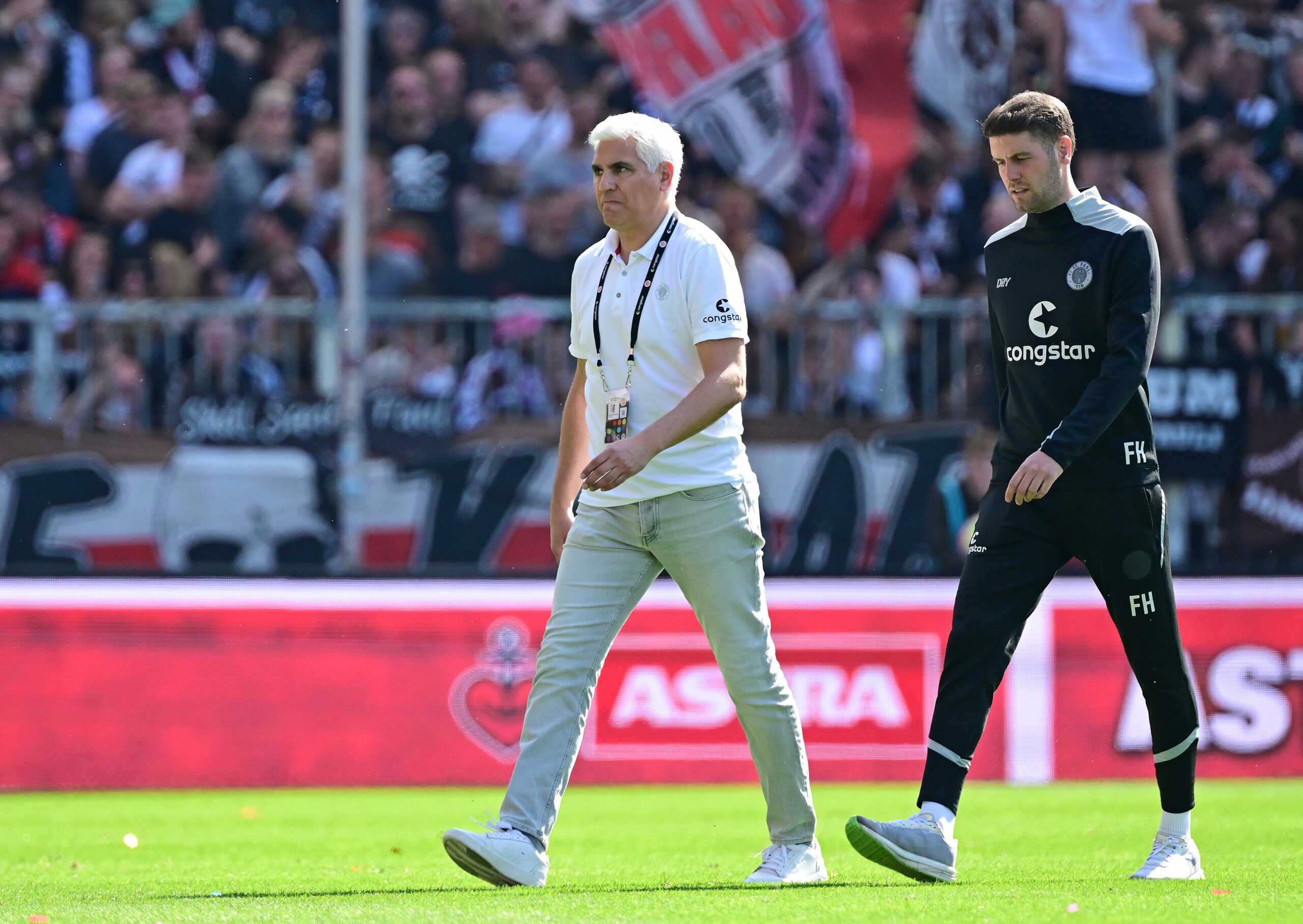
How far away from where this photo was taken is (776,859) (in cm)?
504

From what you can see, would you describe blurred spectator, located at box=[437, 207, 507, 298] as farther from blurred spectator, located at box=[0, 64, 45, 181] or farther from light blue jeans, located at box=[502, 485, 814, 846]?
light blue jeans, located at box=[502, 485, 814, 846]

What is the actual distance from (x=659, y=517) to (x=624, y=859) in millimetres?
1648

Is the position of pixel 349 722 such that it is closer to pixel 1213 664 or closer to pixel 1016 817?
pixel 1016 817

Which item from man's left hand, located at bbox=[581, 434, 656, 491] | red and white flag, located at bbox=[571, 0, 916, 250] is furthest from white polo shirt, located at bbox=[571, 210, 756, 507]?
red and white flag, located at bbox=[571, 0, 916, 250]

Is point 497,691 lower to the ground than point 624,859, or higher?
lower

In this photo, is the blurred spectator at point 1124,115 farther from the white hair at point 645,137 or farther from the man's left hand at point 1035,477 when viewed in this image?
the man's left hand at point 1035,477

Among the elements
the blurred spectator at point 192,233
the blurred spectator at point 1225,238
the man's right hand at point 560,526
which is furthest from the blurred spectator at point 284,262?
the man's right hand at point 560,526

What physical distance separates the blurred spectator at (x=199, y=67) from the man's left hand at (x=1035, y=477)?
32.0 feet

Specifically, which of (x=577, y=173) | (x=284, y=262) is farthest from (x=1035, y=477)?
(x=284, y=262)

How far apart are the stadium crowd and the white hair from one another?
7004mm

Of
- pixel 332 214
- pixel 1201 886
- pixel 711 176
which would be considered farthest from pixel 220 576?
pixel 1201 886

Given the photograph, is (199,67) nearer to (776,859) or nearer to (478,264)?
(478,264)

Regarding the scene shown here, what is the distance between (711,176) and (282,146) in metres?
3.08

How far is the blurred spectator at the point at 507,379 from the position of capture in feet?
39.5
